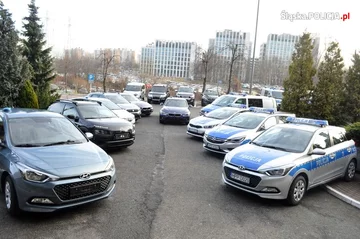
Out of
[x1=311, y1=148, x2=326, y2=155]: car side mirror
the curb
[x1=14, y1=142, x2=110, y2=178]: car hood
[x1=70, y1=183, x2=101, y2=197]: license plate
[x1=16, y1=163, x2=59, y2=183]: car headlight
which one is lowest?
the curb

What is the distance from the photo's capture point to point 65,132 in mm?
5953

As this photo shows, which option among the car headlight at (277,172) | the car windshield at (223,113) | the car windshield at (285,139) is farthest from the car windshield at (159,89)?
the car headlight at (277,172)

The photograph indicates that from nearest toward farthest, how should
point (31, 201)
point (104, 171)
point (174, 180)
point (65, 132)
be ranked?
point (31, 201) < point (104, 171) < point (65, 132) < point (174, 180)

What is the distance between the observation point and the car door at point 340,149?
7.15 metres

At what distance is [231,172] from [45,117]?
13.0 ft

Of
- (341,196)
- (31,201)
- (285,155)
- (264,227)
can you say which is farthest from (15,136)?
(341,196)

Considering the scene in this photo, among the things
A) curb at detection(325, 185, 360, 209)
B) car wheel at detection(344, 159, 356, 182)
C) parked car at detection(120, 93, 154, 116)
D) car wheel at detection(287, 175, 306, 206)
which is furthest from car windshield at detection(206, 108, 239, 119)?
car wheel at detection(287, 175, 306, 206)

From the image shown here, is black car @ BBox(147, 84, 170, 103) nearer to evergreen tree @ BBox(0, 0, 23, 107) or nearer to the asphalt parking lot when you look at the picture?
evergreen tree @ BBox(0, 0, 23, 107)

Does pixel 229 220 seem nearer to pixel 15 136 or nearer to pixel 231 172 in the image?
pixel 231 172

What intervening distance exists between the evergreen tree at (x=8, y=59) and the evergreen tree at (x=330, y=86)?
14.2 m

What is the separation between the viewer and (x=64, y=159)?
4793 millimetres

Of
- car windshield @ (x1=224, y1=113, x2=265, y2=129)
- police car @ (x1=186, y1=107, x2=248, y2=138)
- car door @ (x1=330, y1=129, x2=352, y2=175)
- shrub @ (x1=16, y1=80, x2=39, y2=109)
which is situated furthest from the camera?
shrub @ (x1=16, y1=80, x2=39, y2=109)

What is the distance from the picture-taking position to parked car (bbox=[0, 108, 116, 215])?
4328 millimetres

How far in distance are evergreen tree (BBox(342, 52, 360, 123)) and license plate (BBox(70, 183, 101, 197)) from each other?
43.6ft
